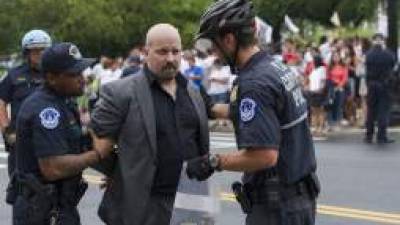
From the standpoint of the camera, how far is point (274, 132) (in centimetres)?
410

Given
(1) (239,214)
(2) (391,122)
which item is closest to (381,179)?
(1) (239,214)

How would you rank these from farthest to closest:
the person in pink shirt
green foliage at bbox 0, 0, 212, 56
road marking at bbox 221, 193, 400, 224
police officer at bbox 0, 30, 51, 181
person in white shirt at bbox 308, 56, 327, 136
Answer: green foliage at bbox 0, 0, 212, 56 < the person in pink shirt < person in white shirt at bbox 308, 56, 327, 136 < road marking at bbox 221, 193, 400, 224 < police officer at bbox 0, 30, 51, 181

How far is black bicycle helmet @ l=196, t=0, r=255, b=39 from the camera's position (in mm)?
4156

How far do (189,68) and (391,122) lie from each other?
451cm

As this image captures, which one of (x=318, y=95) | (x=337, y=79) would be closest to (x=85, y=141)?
(x=318, y=95)

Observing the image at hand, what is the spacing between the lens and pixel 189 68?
1992 cm

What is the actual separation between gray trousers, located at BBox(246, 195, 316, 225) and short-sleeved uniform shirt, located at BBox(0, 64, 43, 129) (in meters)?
3.01

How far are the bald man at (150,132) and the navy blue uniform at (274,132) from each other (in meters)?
0.47

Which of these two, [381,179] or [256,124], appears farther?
[381,179]

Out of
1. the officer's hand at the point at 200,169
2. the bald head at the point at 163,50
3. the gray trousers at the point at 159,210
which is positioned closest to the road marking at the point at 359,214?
the gray trousers at the point at 159,210

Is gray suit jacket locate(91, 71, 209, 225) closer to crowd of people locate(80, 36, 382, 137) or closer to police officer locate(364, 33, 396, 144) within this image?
police officer locate(364, 33, 396, 144)

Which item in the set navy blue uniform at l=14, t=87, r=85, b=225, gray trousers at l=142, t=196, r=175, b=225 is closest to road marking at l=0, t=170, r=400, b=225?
gray trousers at l=142, t=196, r=175, b=225

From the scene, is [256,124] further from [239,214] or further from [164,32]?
[239,214]

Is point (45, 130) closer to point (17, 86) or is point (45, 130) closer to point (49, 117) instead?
point (49, 117)
